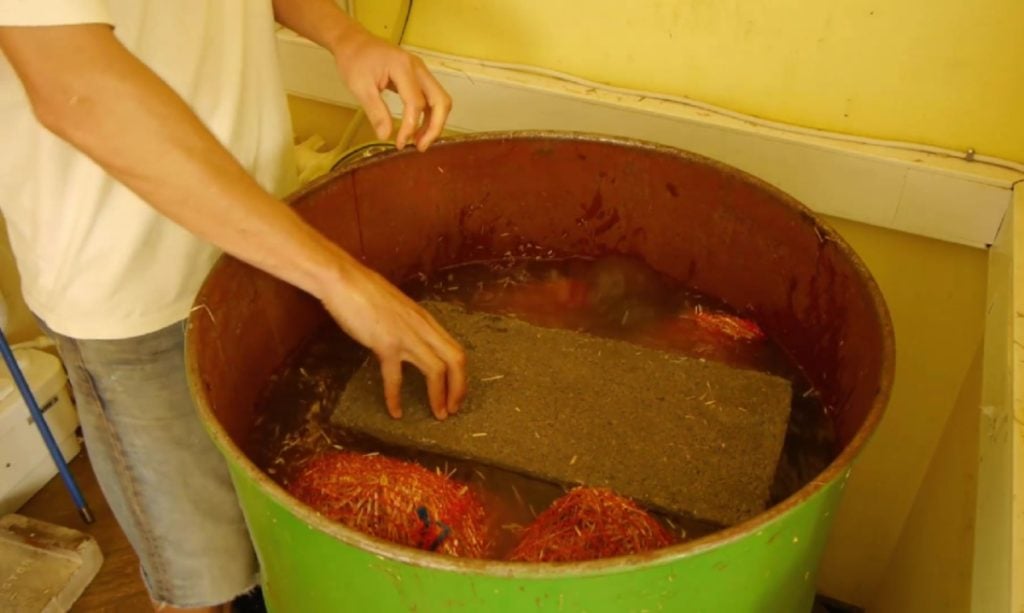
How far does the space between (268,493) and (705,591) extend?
0.36 meters

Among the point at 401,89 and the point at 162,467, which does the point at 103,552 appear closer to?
the point at 162,467

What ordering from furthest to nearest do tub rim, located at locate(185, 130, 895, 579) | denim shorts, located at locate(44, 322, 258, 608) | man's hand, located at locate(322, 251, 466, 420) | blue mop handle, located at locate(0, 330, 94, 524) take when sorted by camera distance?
1. blue mop handle, located at locate(0, 330, 94, 524)
2. denim shorts, located at locate(44, 322, 258, 608)
3. man's hand, located at locate(322, 251, 466, 420)
4. tub rim, located at locate(185, 130, 895, 579)

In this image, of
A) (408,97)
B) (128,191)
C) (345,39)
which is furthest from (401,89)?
(128,191)

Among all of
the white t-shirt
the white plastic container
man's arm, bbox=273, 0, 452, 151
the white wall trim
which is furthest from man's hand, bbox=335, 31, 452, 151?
the white plastic container

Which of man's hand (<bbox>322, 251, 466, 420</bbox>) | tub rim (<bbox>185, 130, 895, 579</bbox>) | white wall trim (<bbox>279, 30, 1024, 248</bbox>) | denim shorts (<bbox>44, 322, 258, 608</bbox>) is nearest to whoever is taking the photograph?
tub rim (<bbox>185, 130, 895, 579</bbox>)

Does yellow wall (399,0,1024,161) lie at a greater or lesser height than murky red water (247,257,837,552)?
greater

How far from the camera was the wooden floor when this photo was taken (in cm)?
158

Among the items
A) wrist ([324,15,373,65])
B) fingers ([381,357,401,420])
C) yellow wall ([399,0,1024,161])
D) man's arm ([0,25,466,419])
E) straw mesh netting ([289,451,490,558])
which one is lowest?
straw mesh netting ([289,451,490,558])

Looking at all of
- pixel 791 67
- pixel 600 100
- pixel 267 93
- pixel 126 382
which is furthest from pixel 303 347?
pixel 791 67

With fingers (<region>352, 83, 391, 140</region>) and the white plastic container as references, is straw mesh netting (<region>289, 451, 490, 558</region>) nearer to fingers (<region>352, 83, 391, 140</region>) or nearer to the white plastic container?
fingers (<region>352, 83, 391, 140</region>)

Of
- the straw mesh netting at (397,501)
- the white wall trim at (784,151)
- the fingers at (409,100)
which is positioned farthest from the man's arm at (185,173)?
the white wall trim at (784,151)

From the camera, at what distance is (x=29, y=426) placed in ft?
5.52

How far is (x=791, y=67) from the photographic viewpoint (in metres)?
1.17

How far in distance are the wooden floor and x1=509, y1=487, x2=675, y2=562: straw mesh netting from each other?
1.05 metres
